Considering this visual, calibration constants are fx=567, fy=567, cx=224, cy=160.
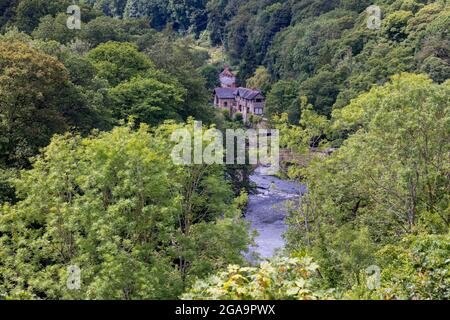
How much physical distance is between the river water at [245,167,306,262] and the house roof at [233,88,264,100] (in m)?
18.0

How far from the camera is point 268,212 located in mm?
35344

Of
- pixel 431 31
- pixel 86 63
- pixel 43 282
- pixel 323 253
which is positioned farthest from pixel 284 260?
pixel 431 31

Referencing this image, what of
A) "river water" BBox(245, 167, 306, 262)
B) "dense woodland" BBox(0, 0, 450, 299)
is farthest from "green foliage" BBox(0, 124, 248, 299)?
"river water" BBox(245, 167, 306, 262)

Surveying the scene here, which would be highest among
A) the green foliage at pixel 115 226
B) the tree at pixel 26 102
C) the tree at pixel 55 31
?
the tree at pixel 55 31

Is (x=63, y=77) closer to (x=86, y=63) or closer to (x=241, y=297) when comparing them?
(x=86, y=63)

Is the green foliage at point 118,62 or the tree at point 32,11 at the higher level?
the tree at point 32,11

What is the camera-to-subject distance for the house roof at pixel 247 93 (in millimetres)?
60513

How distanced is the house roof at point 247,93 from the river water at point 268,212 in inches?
710

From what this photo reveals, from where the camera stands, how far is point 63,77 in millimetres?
22469

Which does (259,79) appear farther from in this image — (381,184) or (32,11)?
(381,184)

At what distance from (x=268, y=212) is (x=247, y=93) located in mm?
29429

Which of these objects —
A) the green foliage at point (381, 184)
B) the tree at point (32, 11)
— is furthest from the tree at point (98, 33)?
the green foliage at point (381, 184)

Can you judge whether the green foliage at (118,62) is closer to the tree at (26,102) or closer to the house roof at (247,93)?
the tree at (26,102)
